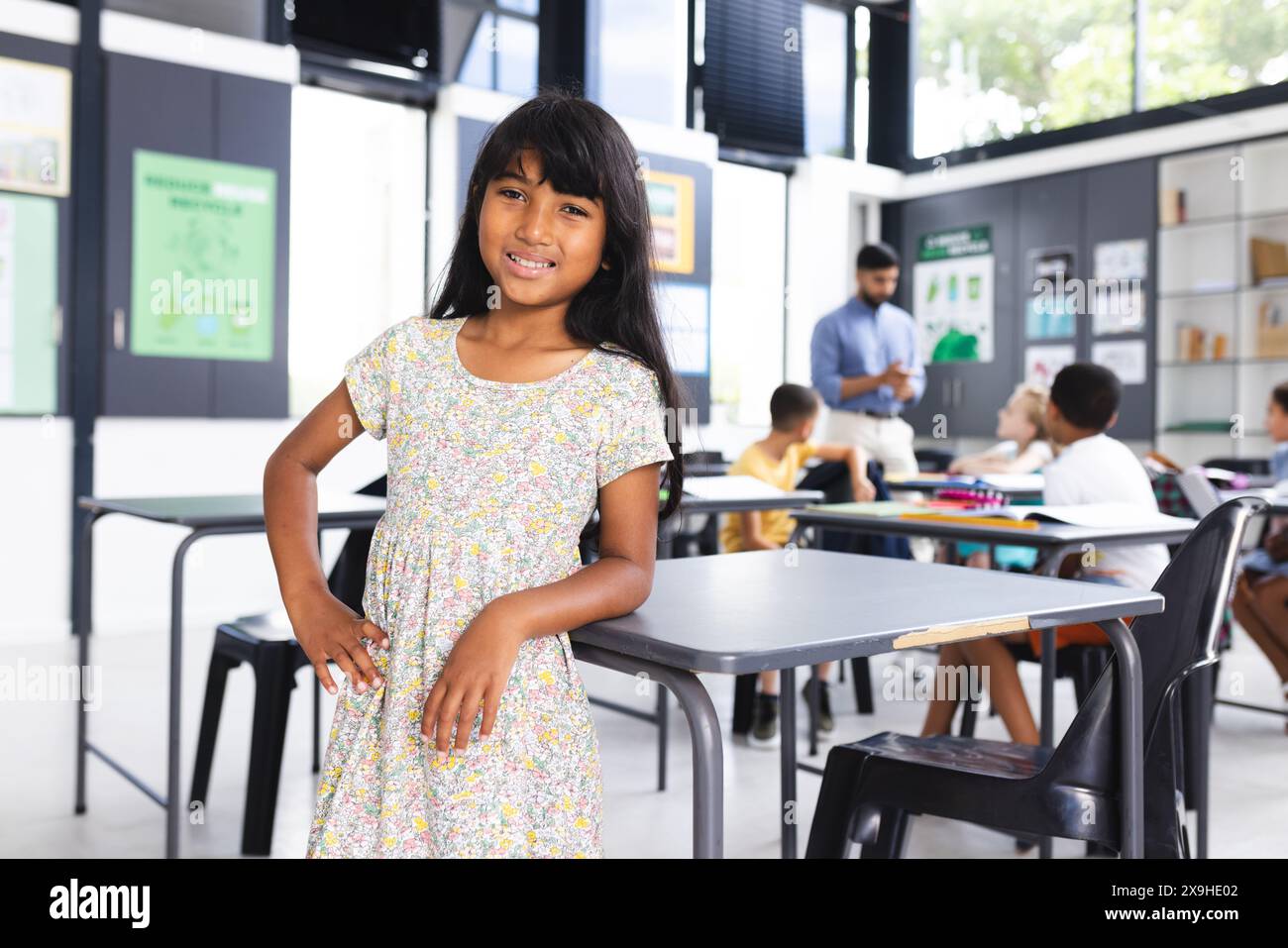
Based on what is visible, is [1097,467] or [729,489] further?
[729,489]

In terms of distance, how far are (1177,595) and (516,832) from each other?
0.87 metres

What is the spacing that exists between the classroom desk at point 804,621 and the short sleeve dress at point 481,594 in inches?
3.5

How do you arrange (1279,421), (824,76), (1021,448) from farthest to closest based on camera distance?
(824,76) → (1021,448) → (1279,421)

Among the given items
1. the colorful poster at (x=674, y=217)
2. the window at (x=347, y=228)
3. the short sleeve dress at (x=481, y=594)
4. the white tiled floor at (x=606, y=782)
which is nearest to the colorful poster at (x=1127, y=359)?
the colorful poster at (x=674, y=217)

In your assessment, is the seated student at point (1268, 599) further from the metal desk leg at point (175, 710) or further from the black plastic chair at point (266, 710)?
the metal desk leg at point (175, 710)

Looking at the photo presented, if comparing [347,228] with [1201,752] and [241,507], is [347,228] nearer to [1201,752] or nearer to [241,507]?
[241,507]

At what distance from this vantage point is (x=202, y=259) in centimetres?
488

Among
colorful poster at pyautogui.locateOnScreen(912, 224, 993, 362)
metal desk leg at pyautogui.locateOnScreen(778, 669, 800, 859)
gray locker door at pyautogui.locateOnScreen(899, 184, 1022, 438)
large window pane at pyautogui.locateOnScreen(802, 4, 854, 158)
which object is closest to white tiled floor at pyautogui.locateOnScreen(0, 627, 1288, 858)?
metal desk leg at pyautogui.locateOnScreen(778, 669, 800, 859)

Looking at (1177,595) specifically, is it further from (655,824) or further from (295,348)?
(295,348)

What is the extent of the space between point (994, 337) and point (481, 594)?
21.9 feet

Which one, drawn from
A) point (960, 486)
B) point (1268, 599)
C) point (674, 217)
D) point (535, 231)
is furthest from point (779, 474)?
point (674, 217)

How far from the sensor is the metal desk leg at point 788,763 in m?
1.84

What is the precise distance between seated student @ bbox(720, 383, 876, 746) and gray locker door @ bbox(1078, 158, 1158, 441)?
3522mm

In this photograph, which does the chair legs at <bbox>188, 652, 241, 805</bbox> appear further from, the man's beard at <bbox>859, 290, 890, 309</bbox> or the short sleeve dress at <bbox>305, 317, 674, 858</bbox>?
the man's beard at <bbox>859, 290, 890, 309</bbox>
